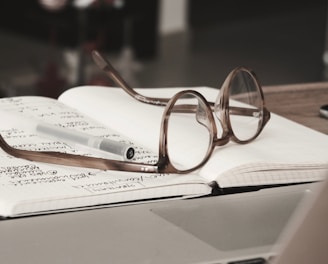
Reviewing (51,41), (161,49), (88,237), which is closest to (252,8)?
(161,49)

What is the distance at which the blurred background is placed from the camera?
3.66 metres

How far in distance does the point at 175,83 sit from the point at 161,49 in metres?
0.67

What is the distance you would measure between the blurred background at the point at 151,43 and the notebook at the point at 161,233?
2625 millimetres

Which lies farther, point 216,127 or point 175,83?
point 175,83

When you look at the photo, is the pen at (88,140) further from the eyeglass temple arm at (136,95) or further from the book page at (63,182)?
the eyeglass temple arm at (136,95)

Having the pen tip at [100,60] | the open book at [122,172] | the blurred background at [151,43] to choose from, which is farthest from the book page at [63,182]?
the blurred background at [151,43]

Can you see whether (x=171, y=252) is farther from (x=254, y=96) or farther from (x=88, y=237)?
(x=254, y=96)

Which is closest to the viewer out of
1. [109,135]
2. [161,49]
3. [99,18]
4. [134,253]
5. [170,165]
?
[134,253]

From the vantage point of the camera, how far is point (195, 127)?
0.87m

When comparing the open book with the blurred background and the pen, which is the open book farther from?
the blurred background

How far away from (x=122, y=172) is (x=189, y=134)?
0.11 m

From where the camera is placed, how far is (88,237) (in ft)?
2.11

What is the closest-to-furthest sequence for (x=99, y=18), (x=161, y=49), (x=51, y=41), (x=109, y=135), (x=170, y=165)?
(x=170, y=165)
(x=109, y=135)
(x=99, y=18)
(x=51, y=41)
(x=161, y=49)

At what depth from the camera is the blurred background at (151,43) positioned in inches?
144
